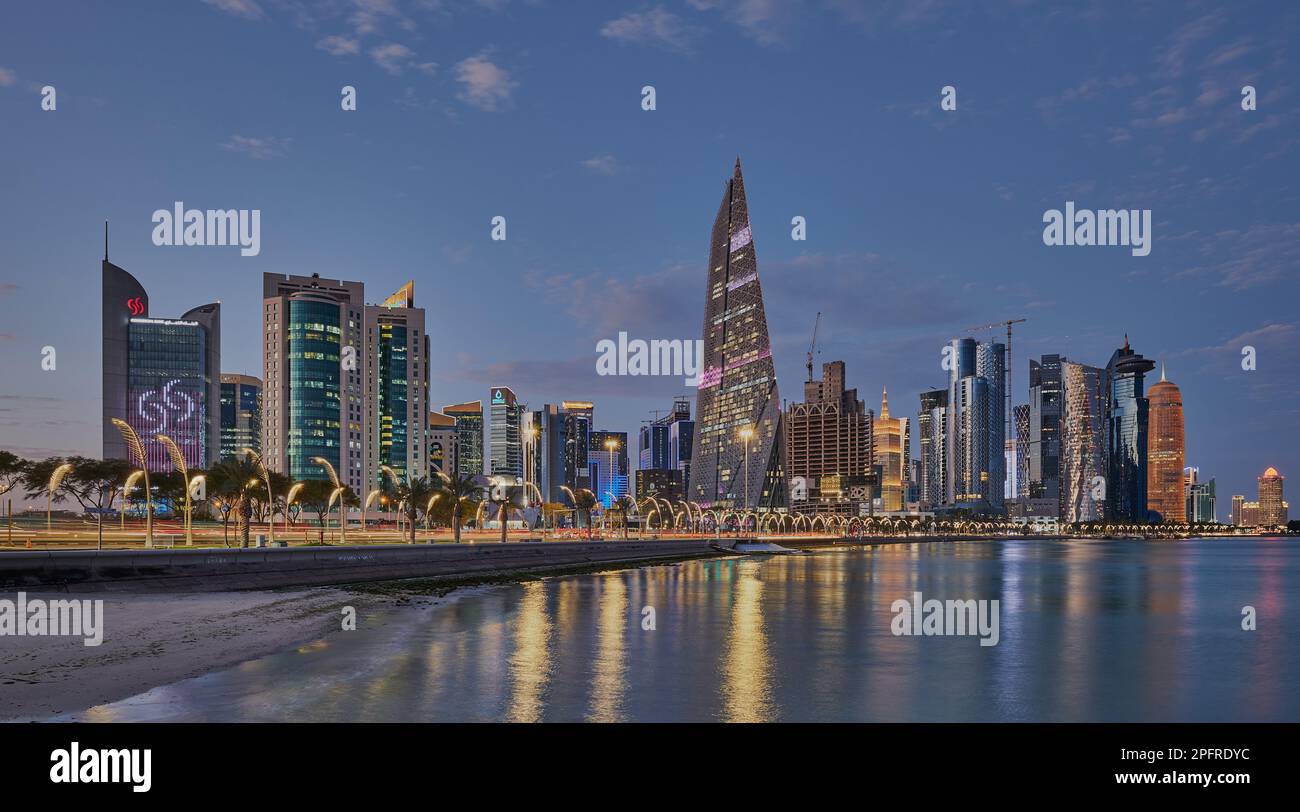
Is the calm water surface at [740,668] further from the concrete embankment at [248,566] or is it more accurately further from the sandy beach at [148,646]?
the concrete embankment at [248,566]

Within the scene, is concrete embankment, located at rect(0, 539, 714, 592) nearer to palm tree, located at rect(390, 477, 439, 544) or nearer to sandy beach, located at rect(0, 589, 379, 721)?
sandy beach, located at rect(0, 589, 379, 721)

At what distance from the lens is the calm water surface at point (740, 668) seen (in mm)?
25094

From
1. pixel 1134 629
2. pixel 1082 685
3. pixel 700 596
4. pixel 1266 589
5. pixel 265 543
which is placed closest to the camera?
pixel 1082 685

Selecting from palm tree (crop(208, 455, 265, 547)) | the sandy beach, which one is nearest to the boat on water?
palm tree (crop(208, 455, 265, 547))

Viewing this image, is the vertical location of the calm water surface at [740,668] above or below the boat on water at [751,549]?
above

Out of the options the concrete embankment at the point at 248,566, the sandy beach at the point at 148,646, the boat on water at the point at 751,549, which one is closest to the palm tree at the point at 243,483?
the concrete embankment at the point at 248,566

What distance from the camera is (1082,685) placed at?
32.2 meters

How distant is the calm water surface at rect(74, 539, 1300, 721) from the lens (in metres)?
25.1

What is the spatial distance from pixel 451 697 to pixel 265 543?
6181cm

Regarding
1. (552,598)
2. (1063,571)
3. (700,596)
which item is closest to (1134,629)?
(700,596)

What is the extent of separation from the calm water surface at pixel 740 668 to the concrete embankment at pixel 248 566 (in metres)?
12.4

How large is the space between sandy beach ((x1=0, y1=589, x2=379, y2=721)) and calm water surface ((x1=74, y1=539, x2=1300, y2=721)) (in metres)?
1.40

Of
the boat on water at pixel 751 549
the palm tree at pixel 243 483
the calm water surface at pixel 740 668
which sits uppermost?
the palm tree at pixel 243 483
